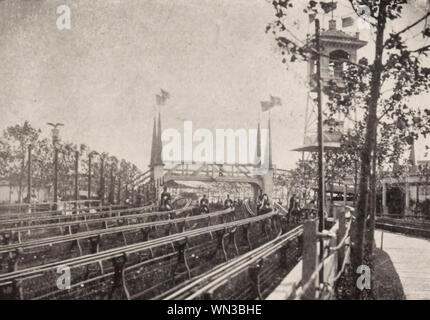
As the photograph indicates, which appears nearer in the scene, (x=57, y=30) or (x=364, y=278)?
(x=364, y=278)

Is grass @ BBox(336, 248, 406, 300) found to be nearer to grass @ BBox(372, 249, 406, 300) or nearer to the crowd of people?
grass @ BBox(372, 249, 406, 300)

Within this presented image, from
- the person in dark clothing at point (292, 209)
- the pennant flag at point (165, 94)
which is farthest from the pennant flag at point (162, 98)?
the person in dark clothing at point (292, 209)

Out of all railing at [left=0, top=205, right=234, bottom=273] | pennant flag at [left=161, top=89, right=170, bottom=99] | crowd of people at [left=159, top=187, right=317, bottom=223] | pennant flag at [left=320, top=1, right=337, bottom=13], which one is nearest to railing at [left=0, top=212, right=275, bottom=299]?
railing at [left=0, top=205, right=234, bottom=273]

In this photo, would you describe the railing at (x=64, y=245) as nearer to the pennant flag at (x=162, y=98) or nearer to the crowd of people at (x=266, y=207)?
the crowd of people at (x=266, y=207)

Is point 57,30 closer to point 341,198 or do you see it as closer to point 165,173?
point 165,173

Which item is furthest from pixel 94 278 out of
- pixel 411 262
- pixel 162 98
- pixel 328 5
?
pixel 162 98

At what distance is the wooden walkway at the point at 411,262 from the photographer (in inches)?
508

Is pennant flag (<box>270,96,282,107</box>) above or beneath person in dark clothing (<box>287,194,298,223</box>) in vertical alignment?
above

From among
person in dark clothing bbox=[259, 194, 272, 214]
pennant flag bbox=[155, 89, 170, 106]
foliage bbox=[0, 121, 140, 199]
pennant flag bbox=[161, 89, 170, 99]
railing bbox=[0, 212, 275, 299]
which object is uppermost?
pennant flag bbox=[161, 89, 170, 99]

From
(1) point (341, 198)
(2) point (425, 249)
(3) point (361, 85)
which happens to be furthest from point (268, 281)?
(1) point (341, 198)

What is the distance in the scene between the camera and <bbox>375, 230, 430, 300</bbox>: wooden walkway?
12.9 meters

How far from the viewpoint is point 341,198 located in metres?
54.1

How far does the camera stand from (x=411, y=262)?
55.5ft
